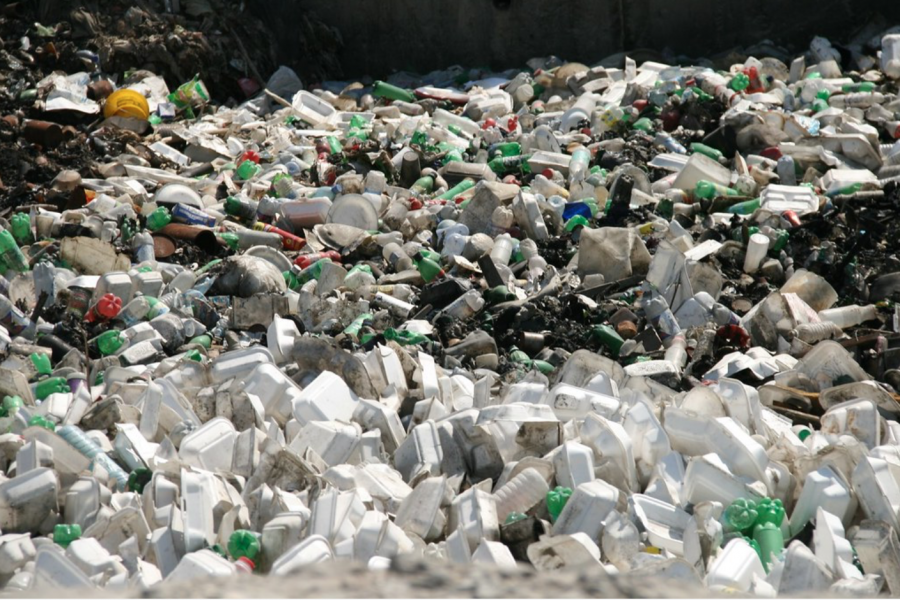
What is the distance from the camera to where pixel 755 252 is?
4742mm

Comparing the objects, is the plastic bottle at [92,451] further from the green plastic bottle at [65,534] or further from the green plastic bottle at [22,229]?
the green plastic bottle at [22,229]

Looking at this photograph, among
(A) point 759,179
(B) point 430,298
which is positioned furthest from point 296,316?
(A) point 759,179

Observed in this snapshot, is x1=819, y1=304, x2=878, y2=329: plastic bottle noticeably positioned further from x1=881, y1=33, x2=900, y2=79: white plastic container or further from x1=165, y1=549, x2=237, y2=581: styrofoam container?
x1=881, y1=33, x2=900, y2=79: white plastic container

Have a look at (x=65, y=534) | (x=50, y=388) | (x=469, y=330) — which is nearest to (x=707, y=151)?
(x=469, y=330)

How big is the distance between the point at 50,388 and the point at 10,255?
135cm

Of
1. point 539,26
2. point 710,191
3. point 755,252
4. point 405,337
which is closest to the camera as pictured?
point 405,337

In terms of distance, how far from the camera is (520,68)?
8.66m

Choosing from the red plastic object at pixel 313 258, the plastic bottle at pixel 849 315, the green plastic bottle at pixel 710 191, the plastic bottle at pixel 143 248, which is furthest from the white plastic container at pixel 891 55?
the plastic bottle at pixel 143 248

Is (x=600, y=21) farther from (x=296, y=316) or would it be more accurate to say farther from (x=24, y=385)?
(x=24, y=385)

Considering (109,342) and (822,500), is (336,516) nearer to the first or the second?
(822,500)

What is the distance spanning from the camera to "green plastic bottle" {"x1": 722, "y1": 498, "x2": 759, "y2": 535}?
2.71m

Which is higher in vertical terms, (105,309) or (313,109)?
(313,109)

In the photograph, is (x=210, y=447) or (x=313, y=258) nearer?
(x=210, y=447)

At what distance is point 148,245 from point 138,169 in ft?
4.45
